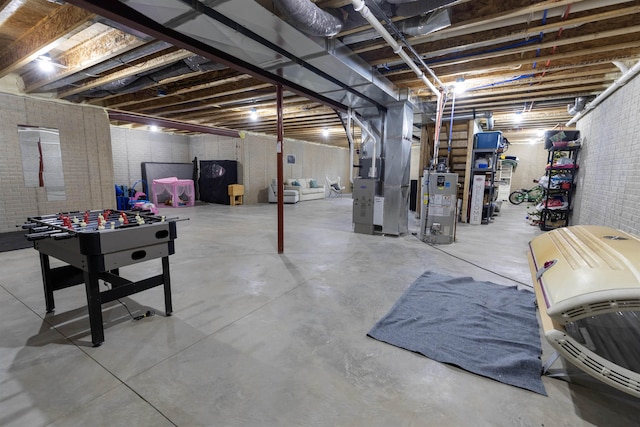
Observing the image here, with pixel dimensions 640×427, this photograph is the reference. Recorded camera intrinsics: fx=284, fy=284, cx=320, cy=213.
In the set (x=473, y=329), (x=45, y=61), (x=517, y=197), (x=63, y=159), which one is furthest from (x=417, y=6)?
(x=517, y=197)

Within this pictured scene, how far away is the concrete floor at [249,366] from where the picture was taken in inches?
56.9

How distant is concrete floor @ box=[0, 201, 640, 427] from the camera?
56.9 inches

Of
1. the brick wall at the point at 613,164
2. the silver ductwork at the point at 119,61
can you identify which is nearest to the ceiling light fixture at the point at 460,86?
the brick wall at the point at 613,164

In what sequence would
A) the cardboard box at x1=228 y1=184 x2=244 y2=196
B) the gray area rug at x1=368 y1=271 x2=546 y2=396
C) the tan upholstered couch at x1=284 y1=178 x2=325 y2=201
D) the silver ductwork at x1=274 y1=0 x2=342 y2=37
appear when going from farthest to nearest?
1. the tan upholstered couch at x1=284 y1=178 x2=325 y2=201
2. the cardboard box at x1=228 y1=184 x2=244 y2=196
3. the silver ductwork at x1=274 y1=0 x2=342 y2=37
4. the gray area rug at x1=368 y1=271 x2=546 y2=396

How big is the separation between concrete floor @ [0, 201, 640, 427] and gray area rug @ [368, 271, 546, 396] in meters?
0.09

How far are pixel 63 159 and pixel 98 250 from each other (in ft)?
18.4

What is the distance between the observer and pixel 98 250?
6.02 ft

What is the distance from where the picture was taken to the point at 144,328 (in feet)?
7.25

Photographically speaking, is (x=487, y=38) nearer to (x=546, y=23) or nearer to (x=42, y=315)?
(x=546, y=23)

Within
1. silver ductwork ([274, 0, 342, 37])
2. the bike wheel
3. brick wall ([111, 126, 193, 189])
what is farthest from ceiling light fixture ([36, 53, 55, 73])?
the bike wheel

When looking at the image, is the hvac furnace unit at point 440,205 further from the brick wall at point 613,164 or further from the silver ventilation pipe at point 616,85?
the silver ventilation pipe at point 616,85

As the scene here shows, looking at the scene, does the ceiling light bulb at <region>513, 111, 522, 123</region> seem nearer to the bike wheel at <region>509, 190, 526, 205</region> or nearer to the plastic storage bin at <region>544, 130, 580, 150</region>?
the plastic storage bin at <region>544, 130, 580, 150</region>

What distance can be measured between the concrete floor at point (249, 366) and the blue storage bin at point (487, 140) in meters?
4.20

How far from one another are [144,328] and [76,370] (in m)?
0.50
